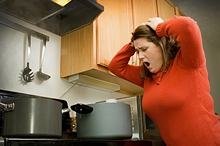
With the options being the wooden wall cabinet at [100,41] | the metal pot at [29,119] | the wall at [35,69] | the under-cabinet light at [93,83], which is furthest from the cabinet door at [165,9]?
the metal pot at [29,119]

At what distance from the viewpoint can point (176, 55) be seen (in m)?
1.07

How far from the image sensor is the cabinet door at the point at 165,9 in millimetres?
2023

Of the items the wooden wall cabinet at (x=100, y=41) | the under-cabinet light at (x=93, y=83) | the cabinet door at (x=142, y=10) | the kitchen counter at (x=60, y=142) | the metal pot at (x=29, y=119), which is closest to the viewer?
the kitchen counter at (x=60, y=142)

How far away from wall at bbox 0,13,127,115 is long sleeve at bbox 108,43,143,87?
37 cm

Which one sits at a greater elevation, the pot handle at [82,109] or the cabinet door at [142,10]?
the cabinet door at [142,10]

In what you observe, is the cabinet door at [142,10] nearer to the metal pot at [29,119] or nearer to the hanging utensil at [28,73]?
the hanging utensil at [28,73]

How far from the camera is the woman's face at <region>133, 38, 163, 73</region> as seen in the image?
42.9 inches

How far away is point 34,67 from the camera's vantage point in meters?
1.40

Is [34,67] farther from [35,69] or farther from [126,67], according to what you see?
[126,67]

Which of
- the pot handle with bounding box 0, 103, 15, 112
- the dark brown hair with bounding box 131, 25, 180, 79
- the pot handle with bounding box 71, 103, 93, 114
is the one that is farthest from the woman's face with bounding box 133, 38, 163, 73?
the pot handle with bounding box 0, 103, 15, 112

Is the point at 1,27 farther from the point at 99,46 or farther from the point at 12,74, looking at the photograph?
the point at 99,46

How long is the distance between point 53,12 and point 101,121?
23.8 inches

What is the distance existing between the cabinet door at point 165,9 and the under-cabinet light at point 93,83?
2.27 ft

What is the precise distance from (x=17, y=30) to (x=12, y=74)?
0.23 metres
